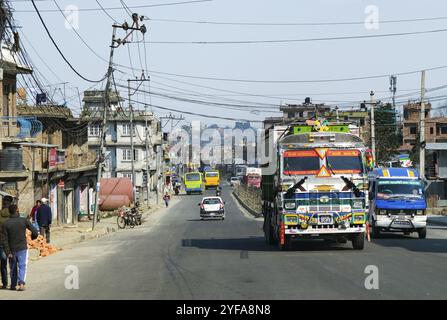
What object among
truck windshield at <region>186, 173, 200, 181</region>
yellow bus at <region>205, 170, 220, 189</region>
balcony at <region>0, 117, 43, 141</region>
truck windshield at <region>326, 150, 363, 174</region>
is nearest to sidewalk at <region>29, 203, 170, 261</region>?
balcony at <region>0, 117, 43, 141</region>

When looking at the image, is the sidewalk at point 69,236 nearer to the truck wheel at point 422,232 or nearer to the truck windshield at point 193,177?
the truck wheel at point 422,232

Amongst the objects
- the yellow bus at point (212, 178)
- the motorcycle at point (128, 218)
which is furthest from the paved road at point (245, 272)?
the yellow bus at point (212, 178)

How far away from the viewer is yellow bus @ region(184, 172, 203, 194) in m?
102

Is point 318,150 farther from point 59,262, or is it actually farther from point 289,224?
point 59,262

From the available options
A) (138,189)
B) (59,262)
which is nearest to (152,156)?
(138,189)

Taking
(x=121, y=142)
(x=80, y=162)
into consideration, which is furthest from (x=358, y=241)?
(x=121, y=142)

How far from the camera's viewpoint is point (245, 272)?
16094 mm

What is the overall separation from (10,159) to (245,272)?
16966 mm

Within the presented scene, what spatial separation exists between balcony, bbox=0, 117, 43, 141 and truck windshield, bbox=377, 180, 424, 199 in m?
15.7

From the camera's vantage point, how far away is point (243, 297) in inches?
476

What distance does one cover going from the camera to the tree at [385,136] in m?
88.1

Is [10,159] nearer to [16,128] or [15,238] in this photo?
[16,128]

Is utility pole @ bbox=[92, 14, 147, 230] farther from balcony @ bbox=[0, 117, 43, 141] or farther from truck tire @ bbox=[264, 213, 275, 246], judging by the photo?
truck tire @ bbox=[264, 213, 275, 246]
